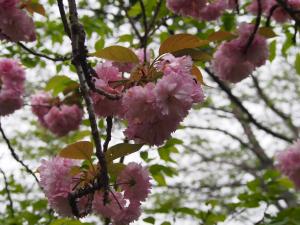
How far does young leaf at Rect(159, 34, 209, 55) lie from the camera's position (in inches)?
60.2

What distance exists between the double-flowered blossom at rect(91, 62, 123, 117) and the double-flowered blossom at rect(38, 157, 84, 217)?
0.76ft

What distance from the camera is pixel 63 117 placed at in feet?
11.8

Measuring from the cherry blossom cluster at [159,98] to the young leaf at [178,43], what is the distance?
0.08 meters

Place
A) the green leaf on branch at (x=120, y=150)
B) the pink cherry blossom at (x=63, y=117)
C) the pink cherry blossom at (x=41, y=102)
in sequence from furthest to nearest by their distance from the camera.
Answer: the pink cherry blossom at (x=41, y=102) < the pink cherry blossom at (x=63, y=117) < the green leaf on branch at (x=120, y=150)

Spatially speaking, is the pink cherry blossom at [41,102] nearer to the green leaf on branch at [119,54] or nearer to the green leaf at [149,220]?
the green leaf at [149,220]

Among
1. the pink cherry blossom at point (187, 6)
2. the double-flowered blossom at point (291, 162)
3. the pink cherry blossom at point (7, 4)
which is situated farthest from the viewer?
the double-flowered blossom at point (291, 162)

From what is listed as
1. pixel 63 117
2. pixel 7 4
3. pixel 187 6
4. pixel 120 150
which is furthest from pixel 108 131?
pixel 63 117

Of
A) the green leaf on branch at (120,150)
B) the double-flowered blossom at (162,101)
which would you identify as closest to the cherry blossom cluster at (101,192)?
the green leaf on branch at (120,150)

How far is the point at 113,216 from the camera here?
167 centimetres

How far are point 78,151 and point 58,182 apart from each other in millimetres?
130

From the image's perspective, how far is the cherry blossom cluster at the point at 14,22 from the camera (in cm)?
219

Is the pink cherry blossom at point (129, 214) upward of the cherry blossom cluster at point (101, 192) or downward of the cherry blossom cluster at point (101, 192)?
downward

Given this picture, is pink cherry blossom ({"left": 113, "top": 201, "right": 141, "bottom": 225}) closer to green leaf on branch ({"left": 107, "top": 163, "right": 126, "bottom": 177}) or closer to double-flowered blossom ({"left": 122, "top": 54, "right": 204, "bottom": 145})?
green leaf on branch ({"left": 107, "top": 163, "right": 126, "bottom": 177})

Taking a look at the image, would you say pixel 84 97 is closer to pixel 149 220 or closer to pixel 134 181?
pixel 134 181
